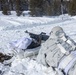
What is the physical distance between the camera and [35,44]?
7.92 metres

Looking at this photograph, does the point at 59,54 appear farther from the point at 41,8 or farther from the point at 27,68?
the point at 41,8

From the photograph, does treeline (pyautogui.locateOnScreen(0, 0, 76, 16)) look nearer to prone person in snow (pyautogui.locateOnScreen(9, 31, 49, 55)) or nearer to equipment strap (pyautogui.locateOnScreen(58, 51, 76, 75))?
prone person in snow (pyautogui.locateOnScreen(9, 31, 49, 55))

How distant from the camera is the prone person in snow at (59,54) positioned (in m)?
6.00

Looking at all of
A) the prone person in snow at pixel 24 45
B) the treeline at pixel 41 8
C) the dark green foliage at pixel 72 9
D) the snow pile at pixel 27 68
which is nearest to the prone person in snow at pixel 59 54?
the snow pile at pixel 27 68

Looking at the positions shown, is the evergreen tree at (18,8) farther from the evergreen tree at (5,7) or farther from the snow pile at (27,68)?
the snow pile at (27,68)

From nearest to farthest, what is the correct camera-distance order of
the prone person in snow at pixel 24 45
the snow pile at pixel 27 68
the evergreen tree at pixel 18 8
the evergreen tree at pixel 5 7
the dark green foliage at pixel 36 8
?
1. the snow pile at pixel 27 68
2. the prone person in snow at pixel 24 45
3. the dark green foliage at pixel 36 8
4. the evergreen tree at pixel 5 7
5. the evergreen tree at pixel 18 8

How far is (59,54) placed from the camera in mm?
6492

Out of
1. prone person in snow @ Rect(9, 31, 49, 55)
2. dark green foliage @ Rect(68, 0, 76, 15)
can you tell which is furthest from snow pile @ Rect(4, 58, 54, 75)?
dark green foliage @ Rect(68, 0, 76, 15)

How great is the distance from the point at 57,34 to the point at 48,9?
916 inches

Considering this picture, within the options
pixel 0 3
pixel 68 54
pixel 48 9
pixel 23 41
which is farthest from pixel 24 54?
pixel 0 3

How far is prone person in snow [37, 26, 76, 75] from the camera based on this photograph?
19.7 feet

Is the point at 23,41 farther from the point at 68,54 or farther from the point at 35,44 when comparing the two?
the point at 68,54

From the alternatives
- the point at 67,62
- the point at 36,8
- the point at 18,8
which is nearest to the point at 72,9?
the point at 36,8

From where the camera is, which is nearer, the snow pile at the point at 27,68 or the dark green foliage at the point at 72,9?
the snow pile at the point at 27,68
